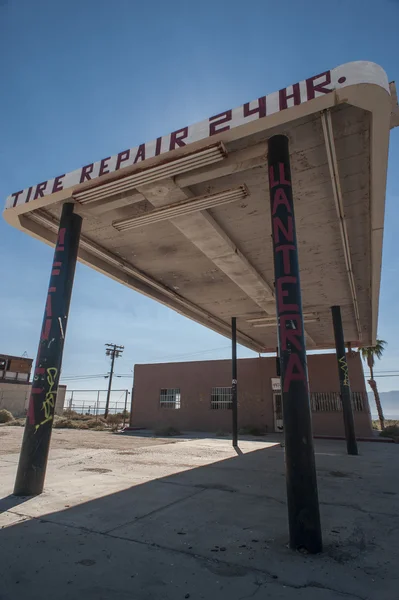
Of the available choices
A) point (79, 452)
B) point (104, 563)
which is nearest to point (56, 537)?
point (104, 563)

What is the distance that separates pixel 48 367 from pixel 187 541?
329cm

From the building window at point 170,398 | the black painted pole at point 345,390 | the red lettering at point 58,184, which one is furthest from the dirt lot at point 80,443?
the building window at point 170,398

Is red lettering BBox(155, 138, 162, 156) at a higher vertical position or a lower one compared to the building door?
higher

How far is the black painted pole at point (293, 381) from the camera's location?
3102mm

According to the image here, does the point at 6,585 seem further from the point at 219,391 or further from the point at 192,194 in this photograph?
the point at 219,391

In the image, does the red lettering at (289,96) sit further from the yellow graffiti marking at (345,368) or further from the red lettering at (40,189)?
the yellow graffiti marking at (345,368)

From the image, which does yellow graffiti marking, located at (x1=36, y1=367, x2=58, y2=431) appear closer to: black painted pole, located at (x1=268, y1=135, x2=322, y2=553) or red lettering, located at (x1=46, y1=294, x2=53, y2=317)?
red lettering, located at (x1=46, y1=294, x2=53, y2=317)

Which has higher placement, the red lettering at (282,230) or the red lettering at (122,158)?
the red lettering at (122,158)

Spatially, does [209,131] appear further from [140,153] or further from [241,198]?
[241,198]

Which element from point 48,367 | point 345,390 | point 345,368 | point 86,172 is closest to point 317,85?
point 86,172

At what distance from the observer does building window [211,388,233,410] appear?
21.5 m

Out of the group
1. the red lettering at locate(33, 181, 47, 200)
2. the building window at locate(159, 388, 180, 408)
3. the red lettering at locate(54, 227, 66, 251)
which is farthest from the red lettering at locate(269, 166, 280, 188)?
the building window at locate(159, 388, 180, 408)

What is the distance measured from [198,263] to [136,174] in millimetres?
4127

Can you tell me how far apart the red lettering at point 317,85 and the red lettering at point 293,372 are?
3111mm
